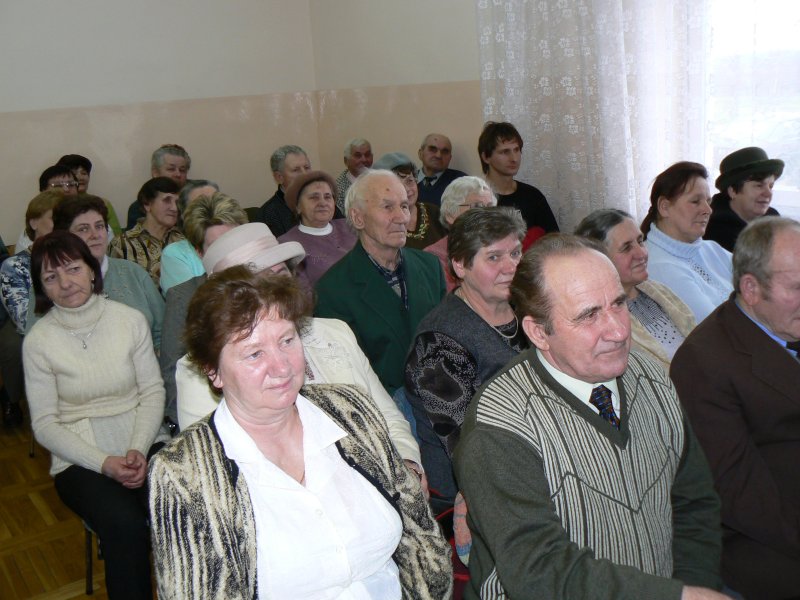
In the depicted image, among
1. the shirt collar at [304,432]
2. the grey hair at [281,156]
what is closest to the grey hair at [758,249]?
the shirt collar at [304,432]

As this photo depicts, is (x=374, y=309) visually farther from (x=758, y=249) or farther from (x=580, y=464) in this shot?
(x=580, y=464)

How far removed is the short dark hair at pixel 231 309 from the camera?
5.32ft

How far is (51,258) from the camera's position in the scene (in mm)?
2732

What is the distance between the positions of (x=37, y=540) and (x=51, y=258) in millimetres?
1278

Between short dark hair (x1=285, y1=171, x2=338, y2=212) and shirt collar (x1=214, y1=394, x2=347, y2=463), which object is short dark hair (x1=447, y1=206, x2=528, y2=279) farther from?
short dark hair (x1=285, y1=171, x2=338, y2=212)

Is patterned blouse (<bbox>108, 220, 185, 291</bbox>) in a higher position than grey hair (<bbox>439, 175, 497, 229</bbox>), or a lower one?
lower

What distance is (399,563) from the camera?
5.57 ft

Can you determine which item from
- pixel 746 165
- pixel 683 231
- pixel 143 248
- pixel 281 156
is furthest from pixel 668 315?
pixel 281 156

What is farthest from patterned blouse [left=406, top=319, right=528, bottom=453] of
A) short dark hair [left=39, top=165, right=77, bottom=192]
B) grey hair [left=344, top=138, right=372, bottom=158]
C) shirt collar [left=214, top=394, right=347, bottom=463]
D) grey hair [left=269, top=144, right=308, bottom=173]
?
grey hair [left=344, top=138, right=372, bottom=158]

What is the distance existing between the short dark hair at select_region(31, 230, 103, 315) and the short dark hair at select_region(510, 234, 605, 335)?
177 centimetres

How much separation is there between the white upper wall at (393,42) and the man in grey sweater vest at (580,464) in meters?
4.02

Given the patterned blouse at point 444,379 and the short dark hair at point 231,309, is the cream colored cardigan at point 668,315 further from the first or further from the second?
the short dark hair at point 231,309

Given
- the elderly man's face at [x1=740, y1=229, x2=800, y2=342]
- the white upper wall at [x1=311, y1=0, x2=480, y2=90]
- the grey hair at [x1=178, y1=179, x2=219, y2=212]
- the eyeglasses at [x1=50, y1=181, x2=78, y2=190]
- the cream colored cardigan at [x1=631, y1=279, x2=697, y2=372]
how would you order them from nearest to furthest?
the elderly man's face at [x1=740, y1=229, x2=800, y2=342], the cream colored cardigan at [x1=631, y1=279, x2=697, y2=372], the grey hair at [x1=178, y1=179, x2=219, y2=212], the eyeglasses at [x1=50, y1=181, x2=78, y2=190], the white upper wall at [x1=311, y1=0, x2=480, y2=90]

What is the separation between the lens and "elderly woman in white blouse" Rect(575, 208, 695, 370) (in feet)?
8.82
